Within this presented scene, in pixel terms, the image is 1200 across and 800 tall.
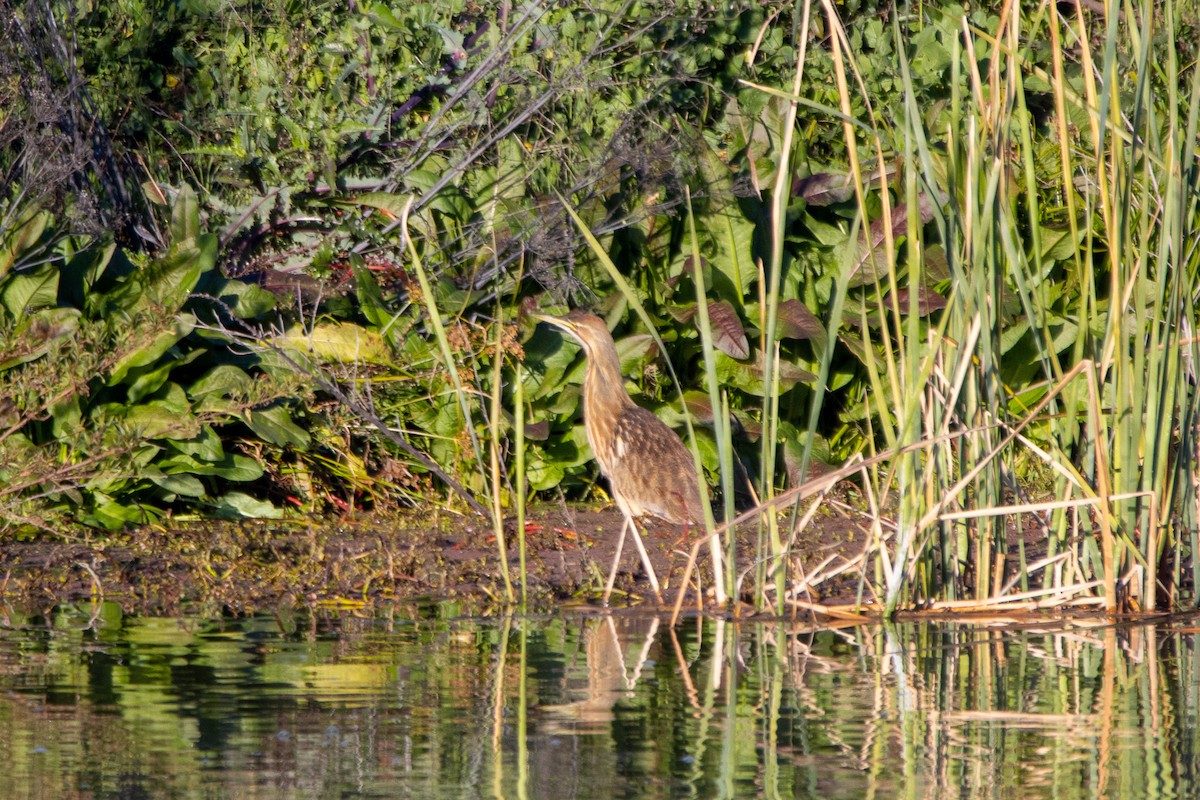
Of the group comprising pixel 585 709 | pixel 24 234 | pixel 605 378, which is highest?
pixel 24 234

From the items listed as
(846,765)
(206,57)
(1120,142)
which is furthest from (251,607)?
(206,57)

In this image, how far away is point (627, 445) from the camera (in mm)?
6945

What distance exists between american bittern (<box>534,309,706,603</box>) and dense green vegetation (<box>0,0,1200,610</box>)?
1.07 feet

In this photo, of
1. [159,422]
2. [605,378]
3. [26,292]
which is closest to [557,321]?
[605,378]

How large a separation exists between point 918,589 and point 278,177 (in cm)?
404

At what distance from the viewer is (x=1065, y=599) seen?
5305 mm

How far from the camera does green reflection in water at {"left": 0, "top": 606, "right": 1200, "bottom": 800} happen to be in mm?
3367

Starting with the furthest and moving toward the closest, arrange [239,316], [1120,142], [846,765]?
1. [239,316]
2. [1120,142]
3. [846,765]

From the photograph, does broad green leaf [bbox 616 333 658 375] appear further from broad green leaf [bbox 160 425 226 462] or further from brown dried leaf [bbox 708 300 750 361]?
broad green leaf [bbox 160 425 226 462]

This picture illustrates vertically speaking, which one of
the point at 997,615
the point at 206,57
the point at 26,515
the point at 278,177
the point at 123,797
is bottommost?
the point at 123,797

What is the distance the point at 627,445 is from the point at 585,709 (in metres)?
3.01

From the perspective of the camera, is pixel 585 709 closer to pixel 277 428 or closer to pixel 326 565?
pixel 326 565

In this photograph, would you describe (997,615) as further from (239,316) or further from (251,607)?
(239,316)

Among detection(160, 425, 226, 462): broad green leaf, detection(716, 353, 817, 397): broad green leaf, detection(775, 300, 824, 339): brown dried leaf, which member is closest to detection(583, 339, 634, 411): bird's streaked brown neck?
detection(716, 353, 817, 397): broad green leaf
